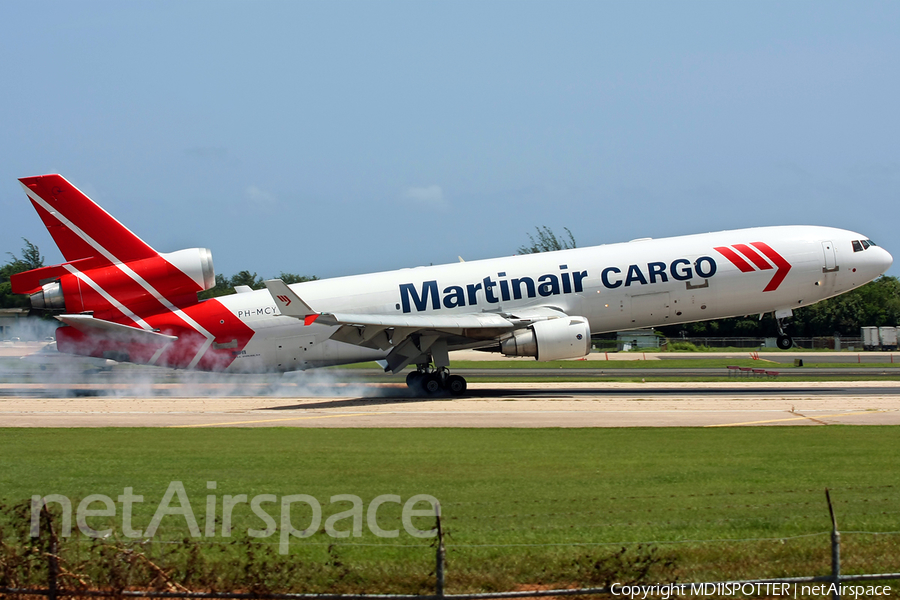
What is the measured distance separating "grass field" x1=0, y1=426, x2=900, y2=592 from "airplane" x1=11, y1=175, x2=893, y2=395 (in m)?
11.0

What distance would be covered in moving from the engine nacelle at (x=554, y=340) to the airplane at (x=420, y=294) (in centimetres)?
30

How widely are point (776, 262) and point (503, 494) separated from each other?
1003 inches

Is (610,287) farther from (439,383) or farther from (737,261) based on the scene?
(439,383)

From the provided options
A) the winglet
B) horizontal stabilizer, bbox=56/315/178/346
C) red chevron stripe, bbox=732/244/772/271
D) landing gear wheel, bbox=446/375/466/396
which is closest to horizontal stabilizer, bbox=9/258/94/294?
horizontal stabilizer, bbox=56/315/178/346

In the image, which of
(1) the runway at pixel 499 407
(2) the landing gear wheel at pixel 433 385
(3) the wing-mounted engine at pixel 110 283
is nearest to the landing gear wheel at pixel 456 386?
(2) the landing gear wheel at pixel 433 385

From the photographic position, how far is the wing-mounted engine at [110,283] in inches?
1387

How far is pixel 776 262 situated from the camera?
117 ft

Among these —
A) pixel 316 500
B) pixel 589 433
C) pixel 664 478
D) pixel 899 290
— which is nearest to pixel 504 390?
pixel 589 433

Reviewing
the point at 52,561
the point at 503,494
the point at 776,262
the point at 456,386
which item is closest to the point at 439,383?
the point at 456,386

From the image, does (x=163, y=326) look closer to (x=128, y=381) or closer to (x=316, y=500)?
(x=128, y=381)

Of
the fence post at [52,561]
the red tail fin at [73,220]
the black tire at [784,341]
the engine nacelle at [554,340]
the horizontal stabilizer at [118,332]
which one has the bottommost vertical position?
the fence post at [52,561]

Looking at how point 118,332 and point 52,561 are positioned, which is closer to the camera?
point 52,561

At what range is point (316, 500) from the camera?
46.8ft

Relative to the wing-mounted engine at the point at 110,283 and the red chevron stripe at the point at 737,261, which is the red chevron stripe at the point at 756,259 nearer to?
the red chevron stripe at the point at 737,261
